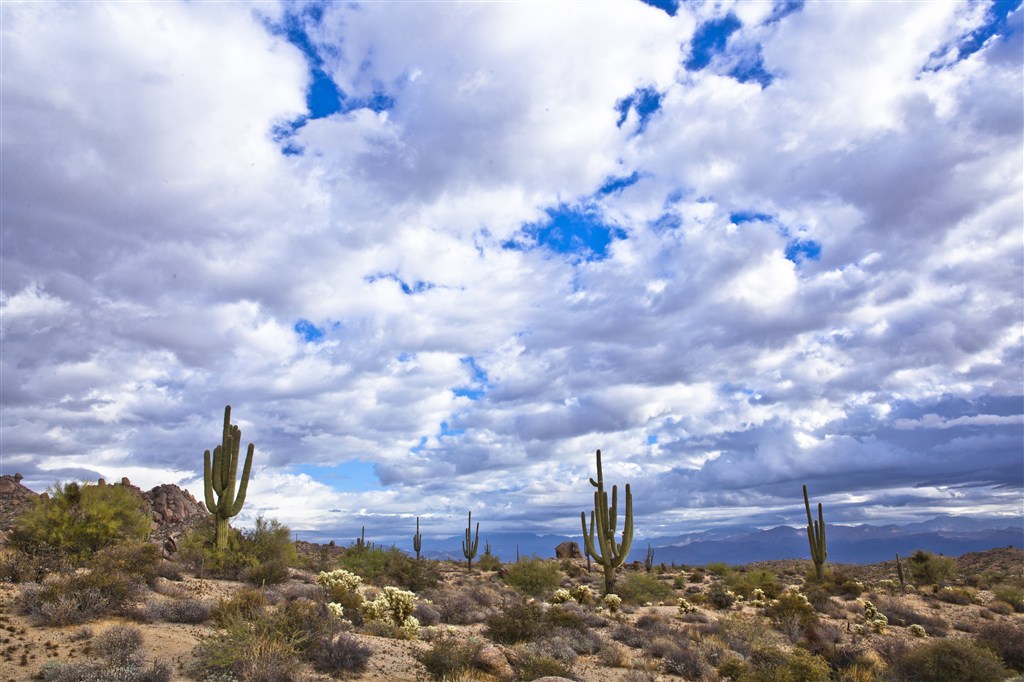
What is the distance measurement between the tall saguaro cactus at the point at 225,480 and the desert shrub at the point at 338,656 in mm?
14291

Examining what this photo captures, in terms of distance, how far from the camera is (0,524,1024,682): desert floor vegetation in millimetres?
13336

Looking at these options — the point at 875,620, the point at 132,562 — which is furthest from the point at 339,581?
the point at 875,620

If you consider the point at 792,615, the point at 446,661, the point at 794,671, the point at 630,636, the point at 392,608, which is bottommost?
the point at 792,615

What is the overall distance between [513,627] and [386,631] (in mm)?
3635

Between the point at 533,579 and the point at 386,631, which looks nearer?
the point at 386,631

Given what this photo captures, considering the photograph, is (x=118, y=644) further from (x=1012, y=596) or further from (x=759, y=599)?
(x=1012, y=596)

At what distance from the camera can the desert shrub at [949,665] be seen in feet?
49.2

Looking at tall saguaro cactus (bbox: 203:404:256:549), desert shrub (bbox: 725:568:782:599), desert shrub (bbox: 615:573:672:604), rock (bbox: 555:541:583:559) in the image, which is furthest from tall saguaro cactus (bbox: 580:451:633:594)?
rock (bbox: 555:541:583:559)

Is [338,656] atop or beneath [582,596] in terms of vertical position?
atop

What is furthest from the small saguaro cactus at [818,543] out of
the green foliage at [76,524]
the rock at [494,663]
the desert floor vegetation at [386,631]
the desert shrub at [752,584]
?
the green foliage at [76,524]

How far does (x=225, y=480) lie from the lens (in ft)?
88.4

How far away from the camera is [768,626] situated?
24.0 metres

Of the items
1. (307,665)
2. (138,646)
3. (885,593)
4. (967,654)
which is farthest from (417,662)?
(885,593)

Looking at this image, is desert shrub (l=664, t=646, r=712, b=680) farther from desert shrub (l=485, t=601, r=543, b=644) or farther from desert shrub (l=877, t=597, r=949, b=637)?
desert shrub (l=877, t=597, r=949, b=637)
